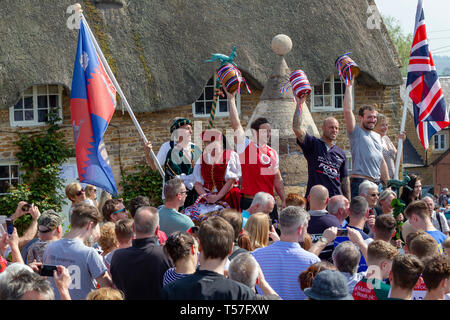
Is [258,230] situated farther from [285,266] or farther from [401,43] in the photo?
[401,43]

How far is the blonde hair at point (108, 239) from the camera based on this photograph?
5.81 m

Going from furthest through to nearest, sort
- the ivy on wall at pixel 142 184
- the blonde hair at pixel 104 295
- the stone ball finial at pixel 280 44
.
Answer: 1. the ivy on wall at pixel 142 184
2. the stone ball finial at pixel 280 44
3. the blonde hair at pixel 104 295

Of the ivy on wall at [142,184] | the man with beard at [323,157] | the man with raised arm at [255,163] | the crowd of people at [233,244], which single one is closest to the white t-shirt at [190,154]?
the crowd of people at [233,244]

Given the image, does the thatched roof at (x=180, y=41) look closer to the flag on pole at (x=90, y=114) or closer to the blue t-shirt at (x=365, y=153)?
the flag on pole at (x=90, y=114)

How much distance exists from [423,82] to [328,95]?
22.5ft

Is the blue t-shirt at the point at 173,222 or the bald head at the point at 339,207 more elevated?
the bald head at the point at 339,207

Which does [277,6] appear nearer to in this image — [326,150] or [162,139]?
[162,139]

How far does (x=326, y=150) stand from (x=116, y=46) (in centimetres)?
777

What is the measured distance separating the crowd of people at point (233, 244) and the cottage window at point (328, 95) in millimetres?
8267

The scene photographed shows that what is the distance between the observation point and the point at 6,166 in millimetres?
14062

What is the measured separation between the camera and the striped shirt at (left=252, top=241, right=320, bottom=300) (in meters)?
4.91

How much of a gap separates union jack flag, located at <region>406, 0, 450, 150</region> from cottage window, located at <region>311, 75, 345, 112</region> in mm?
6507

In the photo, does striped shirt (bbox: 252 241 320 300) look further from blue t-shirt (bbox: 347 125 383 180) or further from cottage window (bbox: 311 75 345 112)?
cottage window (bbox: 311 75 345 112)

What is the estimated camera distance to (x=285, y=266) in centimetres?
498
